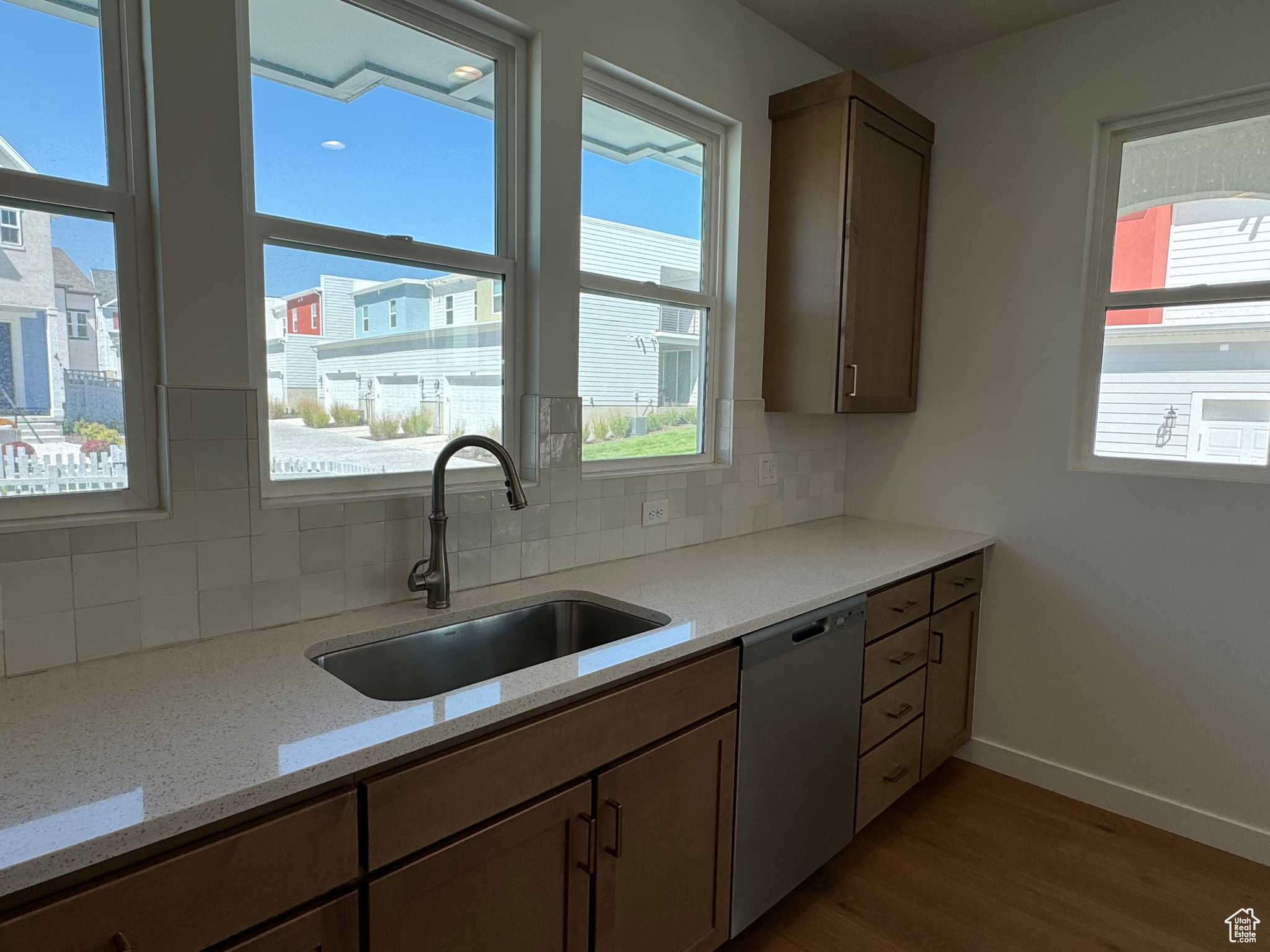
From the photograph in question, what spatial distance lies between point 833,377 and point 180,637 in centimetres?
212

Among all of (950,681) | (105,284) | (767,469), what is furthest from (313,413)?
(950,681)

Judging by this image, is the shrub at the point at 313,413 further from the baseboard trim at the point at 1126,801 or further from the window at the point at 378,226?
the baseboard trim at the point at 1126,801

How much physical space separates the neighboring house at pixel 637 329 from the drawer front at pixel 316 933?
60.6 inches

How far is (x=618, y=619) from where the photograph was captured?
188 cm

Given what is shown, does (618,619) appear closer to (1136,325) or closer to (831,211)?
(831,211)

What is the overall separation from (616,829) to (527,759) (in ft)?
1.03

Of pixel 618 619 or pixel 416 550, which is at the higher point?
pixel 416 550

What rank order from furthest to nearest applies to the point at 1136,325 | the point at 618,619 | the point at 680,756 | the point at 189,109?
1. the point at 1136,325
2. the point at 618,619
3. the point at 680,756
4. the point at 189,109

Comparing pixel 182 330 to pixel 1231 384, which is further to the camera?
pixel 1231 384

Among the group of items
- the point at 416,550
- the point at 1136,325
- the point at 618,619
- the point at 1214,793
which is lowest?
the point at 1214,793

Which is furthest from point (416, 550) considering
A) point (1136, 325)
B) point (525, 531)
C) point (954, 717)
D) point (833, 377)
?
point (1136, 325)

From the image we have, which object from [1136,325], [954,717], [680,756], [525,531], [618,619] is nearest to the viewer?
[680,756]

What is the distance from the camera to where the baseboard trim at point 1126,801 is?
7.78 ft
